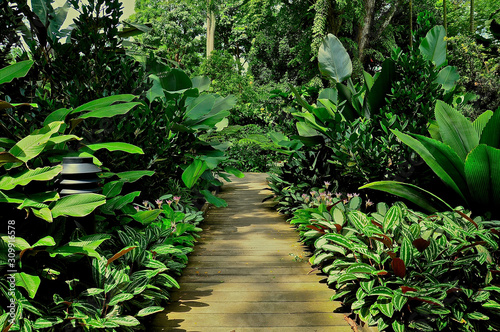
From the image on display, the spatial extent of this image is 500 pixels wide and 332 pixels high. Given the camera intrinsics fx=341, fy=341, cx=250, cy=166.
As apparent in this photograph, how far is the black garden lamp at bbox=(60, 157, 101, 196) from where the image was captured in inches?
67.3

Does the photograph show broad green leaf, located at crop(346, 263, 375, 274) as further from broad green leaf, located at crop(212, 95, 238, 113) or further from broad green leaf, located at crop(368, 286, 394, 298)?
broad green leaf, located at crop(212, 95, 238, 113)

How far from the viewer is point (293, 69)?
56.6 feet

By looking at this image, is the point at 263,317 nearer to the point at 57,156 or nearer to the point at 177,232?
the point at 177,232

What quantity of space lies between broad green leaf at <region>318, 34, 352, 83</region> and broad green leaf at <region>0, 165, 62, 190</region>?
11.4 feet

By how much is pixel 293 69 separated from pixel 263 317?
16403mm

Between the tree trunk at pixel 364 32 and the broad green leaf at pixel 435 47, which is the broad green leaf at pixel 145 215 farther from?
the tree trunk at pixel 364 32

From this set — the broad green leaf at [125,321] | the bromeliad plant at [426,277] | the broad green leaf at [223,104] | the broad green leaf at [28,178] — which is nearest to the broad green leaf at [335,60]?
the broad green leaf at [223,104]

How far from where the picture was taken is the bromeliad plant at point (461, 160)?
2.22m

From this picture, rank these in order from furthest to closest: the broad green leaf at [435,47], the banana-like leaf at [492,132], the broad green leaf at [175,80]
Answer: the broad green leaf at [175,80], the broad green leaf at [435,47], the banana-like leaf at [492,132]

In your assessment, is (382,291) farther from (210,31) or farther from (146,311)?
(210,31)

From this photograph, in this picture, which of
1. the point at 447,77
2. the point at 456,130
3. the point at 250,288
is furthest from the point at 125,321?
the point at 447,77

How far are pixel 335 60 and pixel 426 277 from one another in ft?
10.2

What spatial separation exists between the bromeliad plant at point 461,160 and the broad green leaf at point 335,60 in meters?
1.88

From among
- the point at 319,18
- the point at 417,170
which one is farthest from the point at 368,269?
the point at 319,18
